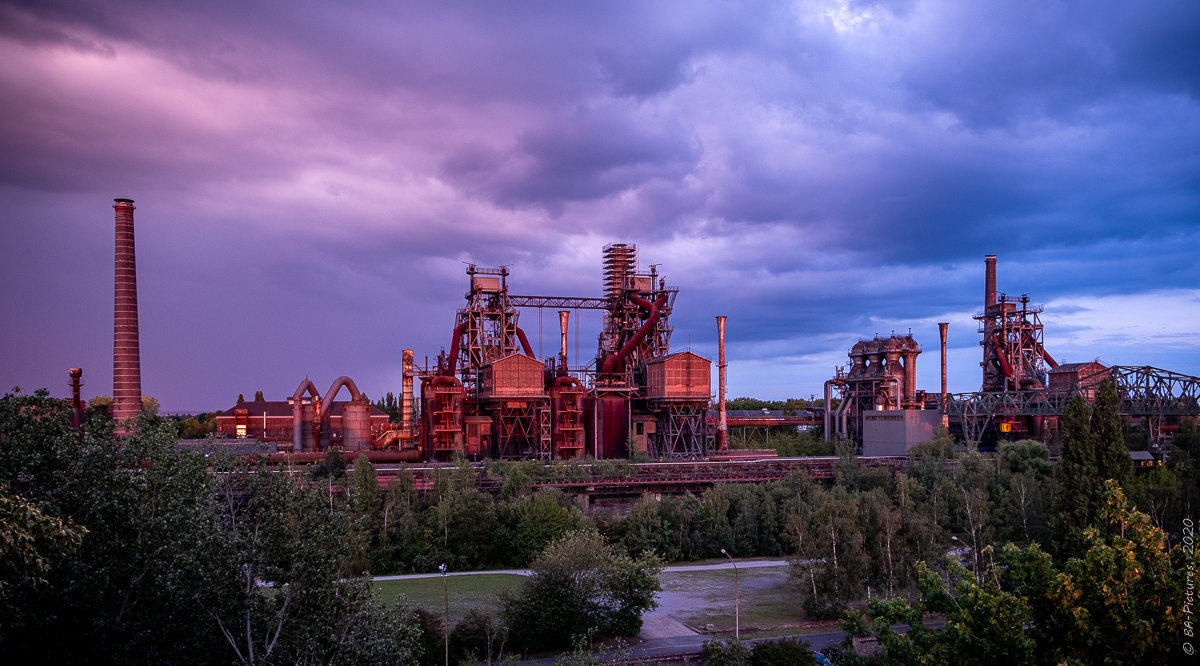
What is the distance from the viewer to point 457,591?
130 ft

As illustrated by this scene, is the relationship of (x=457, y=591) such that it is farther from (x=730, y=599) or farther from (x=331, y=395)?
(x=331, y=395)

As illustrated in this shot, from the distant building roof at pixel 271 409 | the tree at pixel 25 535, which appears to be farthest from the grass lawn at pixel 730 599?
the distant building roof at pixel 271 409

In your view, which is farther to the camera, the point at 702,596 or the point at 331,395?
the point at 331,395

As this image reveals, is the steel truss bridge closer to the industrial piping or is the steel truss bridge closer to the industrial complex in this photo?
the industrial complex

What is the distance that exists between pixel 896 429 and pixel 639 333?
2741 cm

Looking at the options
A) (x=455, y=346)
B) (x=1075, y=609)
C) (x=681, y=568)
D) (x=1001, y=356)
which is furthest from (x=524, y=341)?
(x=1075, y=609)

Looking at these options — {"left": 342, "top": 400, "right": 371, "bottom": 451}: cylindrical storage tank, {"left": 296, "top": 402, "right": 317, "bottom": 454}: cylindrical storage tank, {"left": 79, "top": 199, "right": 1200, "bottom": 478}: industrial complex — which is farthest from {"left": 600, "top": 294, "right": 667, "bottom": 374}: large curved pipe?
{"left": 296, "top": 402, "right": 317, "bottom": 454}: cylindrical storage tank

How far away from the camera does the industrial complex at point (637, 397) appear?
229 ft

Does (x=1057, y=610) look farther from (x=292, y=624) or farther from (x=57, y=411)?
(x=57, y=411)

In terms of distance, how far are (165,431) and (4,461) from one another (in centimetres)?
289

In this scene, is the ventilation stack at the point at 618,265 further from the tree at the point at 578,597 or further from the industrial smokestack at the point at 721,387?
the tree at the point at 578,597

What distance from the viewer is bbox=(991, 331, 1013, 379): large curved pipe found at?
281ft

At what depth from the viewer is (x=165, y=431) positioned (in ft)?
56.6

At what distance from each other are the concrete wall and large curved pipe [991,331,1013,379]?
38.5ft
